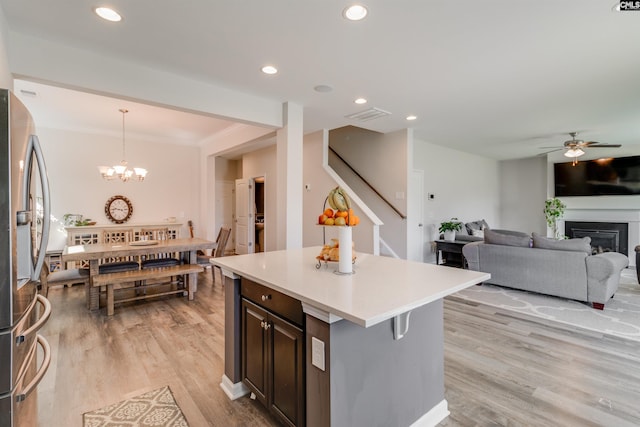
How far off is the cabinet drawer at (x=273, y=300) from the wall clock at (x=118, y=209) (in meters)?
5.43

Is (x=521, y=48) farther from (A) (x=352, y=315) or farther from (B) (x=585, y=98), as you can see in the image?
(A) (x=352, y=315)

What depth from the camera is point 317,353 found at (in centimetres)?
141

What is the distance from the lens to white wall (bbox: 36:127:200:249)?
556 centimetres

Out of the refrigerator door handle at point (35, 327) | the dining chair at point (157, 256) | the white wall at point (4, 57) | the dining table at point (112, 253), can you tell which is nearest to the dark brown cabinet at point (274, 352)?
the refrigerator door handle at point (35, 327)

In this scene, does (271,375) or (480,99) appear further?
(480,99)

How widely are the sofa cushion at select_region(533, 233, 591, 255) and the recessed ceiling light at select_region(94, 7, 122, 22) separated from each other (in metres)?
5.19

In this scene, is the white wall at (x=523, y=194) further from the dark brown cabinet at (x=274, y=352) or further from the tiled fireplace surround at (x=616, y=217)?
the dark brown cabinet at (x=274, y=352)

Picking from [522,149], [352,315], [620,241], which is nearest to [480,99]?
[352,315]

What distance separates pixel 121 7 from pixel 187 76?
1.17 m

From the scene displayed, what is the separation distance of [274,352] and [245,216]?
594cm

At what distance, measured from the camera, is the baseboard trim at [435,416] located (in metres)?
1.77

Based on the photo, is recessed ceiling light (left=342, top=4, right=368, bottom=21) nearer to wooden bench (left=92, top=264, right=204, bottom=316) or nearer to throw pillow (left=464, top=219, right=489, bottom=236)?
wooden bench (left=92, top=264, right=204, bottom=316)

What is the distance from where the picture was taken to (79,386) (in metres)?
2.23

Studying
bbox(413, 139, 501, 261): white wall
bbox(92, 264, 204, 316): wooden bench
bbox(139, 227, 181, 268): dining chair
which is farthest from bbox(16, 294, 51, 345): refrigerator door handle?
bbox(413, 139, 501, 261): white wall
